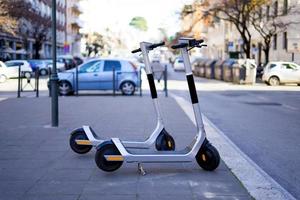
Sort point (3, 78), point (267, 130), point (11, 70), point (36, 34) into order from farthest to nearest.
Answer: point (36, 34) → point (11, 70) → point (3, 78) → point (267, 130)

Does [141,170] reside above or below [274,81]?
→ below

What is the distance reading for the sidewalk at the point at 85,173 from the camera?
5.79 metres

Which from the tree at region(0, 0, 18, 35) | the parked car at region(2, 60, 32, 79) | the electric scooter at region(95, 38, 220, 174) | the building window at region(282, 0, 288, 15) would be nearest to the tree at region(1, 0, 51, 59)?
the tree at region(0, 0, 18, 35)

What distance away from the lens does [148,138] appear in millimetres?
7750

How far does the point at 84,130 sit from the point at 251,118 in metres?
7.25

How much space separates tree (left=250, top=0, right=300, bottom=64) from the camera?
130 ft

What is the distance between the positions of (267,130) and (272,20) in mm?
31972

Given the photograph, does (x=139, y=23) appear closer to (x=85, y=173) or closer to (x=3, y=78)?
(x=3, y=78)

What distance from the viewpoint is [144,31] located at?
14125 cm

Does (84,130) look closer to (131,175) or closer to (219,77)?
(131,175)

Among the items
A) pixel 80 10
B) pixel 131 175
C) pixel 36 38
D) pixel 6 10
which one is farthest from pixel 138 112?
pixel 80 10

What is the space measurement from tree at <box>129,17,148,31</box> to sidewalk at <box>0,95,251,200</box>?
135 metres

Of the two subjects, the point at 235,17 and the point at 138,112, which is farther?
the point at 235,17

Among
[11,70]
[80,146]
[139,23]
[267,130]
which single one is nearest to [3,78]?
[11,70]
